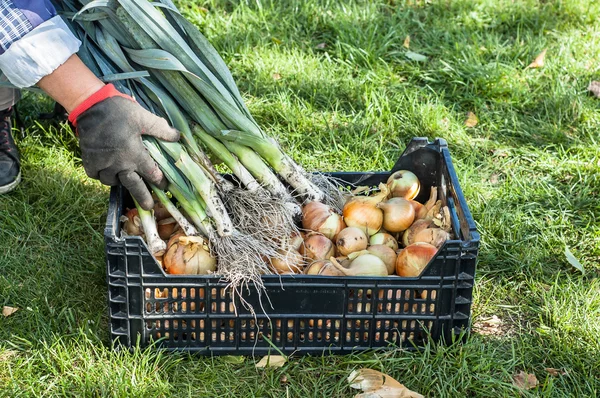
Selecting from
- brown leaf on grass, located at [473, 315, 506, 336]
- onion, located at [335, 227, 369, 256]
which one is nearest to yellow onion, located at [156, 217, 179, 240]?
onion, located at [335, 227, 369, 256]

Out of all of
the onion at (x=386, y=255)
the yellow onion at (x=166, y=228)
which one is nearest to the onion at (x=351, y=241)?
the onion at (x=386, y=255)

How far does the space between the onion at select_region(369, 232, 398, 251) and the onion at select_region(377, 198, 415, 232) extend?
1.9 inches

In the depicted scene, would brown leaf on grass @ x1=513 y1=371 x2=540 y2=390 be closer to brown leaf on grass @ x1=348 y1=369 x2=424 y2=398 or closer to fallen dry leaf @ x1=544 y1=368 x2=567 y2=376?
fallen dry leaf @ x1=544 y1=368 x2=567 y2=376

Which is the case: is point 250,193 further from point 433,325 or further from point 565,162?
point 565,162

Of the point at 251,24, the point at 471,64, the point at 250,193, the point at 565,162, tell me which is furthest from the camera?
the point at 251,24

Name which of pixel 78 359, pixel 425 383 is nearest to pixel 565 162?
pixel 425 383

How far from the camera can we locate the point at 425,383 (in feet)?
7.16

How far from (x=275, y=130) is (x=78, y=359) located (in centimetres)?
150

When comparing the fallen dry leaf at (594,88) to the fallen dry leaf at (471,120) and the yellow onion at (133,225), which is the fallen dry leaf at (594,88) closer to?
the fallen dry leaf at (471,120)

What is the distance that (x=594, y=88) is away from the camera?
12.1 feet

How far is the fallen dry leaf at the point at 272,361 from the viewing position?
2242 mm

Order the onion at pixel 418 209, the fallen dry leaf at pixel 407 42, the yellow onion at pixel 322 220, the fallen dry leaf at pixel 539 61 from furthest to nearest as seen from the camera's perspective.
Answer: the fallen dry leaf at pixel 407 42 < the fallen dry leaf at pixel 539 61 < the onion at pixel 418 209 < the yellow onion at pixel 322 220

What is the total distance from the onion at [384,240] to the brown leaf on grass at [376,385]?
429mm

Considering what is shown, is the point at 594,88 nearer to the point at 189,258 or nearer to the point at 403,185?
the point at 403,185
